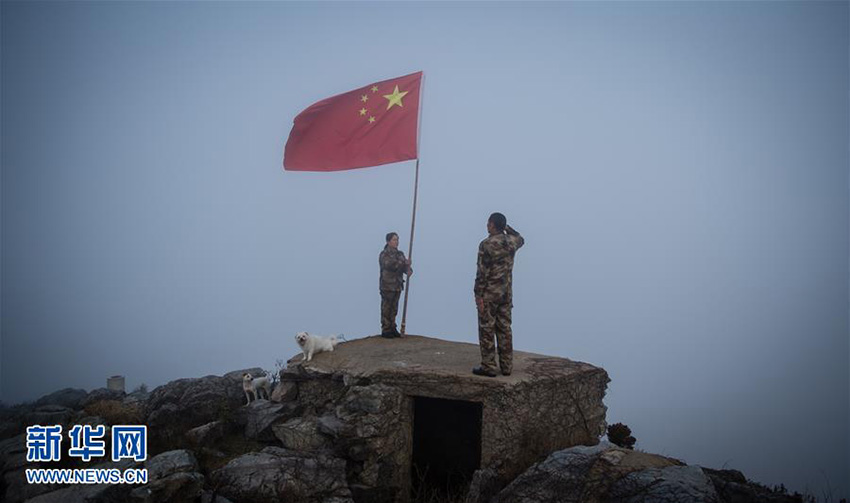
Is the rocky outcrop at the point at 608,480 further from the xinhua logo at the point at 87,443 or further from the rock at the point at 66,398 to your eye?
the rock at the point at 66,398

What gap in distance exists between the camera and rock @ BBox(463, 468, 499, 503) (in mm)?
7766

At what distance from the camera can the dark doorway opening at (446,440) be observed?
34.0 feet

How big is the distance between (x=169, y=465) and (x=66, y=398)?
9.62 meters

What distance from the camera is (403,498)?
8.95m

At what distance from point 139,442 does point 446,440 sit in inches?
241

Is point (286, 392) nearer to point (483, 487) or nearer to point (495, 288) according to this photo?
point (483, 487)

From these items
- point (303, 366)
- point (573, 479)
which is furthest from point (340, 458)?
point (573, 479)

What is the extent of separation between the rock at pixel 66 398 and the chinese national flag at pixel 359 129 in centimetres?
891

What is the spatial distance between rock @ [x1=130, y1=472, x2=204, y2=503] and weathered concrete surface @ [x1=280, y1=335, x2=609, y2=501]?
2448mm

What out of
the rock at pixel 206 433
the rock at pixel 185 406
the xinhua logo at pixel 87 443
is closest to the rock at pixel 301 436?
the rock at pixel 206 433

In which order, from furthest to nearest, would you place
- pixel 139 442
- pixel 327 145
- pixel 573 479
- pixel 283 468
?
pixel 327 145 < pixel 139 442 < pixel 283 468 < pixel 573 479

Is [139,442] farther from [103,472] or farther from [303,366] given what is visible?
[303,366]

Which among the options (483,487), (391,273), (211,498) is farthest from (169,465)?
(391,273)

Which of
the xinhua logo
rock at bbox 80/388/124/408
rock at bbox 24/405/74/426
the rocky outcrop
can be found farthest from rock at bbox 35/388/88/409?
the rocky outcrop
